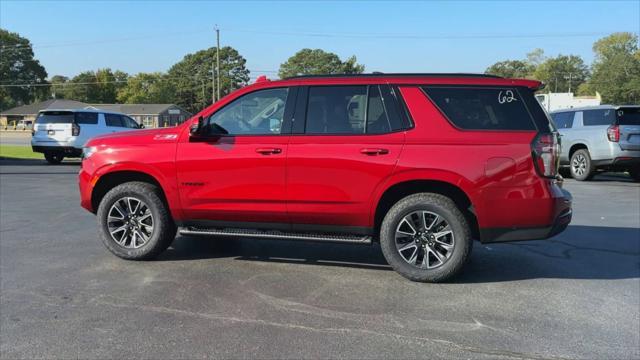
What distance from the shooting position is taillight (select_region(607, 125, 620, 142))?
502 inches

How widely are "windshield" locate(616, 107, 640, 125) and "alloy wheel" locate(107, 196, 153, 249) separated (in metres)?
11.9

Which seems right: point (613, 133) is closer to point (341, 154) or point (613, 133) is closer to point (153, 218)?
point (341, 154)

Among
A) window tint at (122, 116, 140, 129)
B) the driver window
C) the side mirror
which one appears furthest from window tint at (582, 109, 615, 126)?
window tint at (122, 116, 140, 129)

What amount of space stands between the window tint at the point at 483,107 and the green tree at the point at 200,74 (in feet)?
336

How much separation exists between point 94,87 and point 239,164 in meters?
126

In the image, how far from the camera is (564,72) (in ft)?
411

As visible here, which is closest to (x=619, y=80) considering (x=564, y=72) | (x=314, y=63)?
(x=564, y=72)

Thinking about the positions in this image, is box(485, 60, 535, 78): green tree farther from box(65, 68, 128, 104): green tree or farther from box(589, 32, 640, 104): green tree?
box(65, 68, 128, 104): green tree

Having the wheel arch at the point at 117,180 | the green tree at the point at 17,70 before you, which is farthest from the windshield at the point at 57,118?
the green tree at the point at 17,70

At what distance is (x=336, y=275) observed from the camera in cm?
526

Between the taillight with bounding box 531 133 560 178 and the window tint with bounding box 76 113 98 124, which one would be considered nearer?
the taillight with bounding box 531 133 560 178

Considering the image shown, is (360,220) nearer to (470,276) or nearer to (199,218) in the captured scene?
(470,276)

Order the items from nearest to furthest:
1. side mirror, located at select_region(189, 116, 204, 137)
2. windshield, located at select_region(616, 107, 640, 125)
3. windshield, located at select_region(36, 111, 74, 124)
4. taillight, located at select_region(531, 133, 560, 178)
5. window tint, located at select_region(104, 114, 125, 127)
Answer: taillight, located at select_region(531, 133, 560, 178), side mirror, located at select_region(189, 116, 204, 137), windshield, located at select_region(616, 107, 640, 125), windshield, located at select_region(36, 111, 74, 124), window tint, located at select_region(104, 114, 125, 127)

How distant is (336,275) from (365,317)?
3.72 feet
